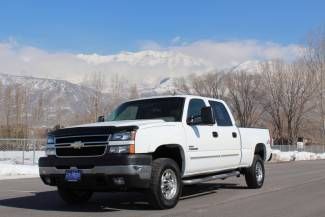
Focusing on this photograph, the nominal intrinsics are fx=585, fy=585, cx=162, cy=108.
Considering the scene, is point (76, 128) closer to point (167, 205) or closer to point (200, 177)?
point (167, 205)

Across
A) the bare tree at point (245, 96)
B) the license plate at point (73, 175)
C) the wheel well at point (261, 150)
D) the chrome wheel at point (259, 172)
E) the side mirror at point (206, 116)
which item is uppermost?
the bare tree at point (245, 96)

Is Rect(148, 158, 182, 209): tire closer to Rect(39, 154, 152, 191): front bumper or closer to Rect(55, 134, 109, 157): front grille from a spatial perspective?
Rect(39, 154, 152, 191): front bumper

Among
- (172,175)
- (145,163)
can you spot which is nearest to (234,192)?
(172,175)

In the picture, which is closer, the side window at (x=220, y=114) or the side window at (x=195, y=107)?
the side window at (x=195, y=107)

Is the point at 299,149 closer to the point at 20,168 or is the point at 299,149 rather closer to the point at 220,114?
the point at 20,168

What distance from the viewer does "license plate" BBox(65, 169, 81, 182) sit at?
971 centimetres

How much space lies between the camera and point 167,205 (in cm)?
1008

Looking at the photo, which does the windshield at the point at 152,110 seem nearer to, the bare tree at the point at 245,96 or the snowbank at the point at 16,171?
the snowbank at the point at 16,171

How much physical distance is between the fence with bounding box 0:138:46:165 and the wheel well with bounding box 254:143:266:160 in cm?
1376

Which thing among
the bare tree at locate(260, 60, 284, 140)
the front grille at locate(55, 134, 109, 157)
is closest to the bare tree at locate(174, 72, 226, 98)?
the bare tree at locate(260, 60, 284, 140)

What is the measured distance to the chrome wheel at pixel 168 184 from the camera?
1008 cm

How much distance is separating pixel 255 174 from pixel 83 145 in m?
5.74

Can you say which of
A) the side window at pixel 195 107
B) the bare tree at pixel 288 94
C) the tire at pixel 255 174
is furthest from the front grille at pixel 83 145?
the bare tree at pixel 288 94

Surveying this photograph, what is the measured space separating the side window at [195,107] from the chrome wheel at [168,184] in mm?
1440
